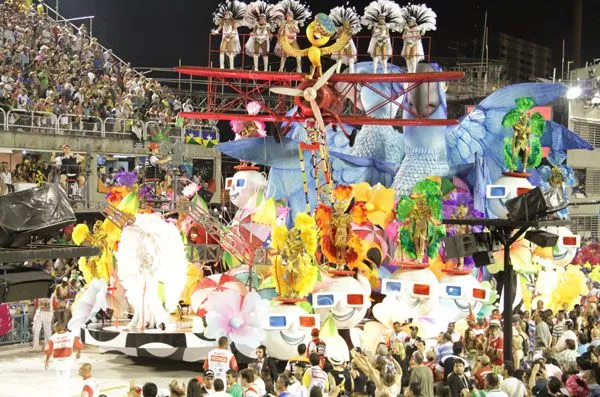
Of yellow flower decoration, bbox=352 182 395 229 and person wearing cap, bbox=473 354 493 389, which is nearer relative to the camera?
person wearing cap, bbox=473 354 493 389

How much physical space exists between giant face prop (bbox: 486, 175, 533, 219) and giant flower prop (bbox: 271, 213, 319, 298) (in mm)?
2844

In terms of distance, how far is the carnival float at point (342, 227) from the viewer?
52.1 ft

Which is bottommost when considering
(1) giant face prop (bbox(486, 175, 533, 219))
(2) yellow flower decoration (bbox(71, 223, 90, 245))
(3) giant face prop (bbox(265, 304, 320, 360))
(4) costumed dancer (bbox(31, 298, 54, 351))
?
(4) costumed dancer (bbox(31, 298, 54, 351))

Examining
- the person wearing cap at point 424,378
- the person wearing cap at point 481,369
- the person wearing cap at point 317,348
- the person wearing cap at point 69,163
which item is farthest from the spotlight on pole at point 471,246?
the person wearing cap at point 69,163

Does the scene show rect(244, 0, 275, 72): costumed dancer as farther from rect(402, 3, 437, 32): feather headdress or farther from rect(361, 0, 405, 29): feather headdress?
A: rect(402, 3, 437, 32): feather headdress

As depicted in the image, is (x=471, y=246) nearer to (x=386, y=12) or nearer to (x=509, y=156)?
(x=509, y=156)

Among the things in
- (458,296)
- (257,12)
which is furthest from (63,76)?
(458,296)

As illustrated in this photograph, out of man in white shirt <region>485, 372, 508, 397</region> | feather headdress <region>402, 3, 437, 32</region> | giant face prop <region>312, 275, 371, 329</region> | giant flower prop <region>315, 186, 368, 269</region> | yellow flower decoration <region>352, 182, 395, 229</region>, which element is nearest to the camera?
man in white shirt <region>485, 372, 508, 397</region>

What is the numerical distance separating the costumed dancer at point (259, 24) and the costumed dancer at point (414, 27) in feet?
8.86

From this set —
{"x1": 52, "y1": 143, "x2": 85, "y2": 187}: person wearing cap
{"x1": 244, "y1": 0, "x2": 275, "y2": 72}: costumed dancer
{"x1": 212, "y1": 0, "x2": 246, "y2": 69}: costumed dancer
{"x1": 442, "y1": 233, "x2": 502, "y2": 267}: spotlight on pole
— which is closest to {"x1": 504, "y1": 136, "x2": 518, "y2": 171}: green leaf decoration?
{"x1": 442, "y1": 233, "x2": 502, "y2": 267}: spotlight on pole

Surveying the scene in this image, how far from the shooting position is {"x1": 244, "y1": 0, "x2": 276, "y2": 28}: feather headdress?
70.3ft

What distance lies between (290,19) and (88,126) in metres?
6.83

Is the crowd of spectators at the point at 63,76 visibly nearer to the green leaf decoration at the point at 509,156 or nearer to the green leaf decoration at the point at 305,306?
the green leaf decoration at the point at 305,306

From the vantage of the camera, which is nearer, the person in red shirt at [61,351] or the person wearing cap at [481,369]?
the person wearing cap at [481,369]
